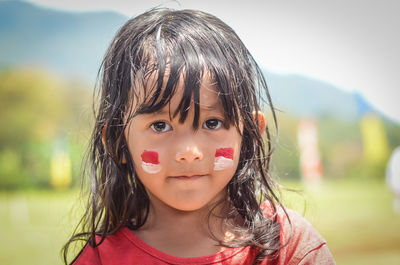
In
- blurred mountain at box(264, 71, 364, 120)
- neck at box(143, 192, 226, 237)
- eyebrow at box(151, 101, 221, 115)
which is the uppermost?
eyebrow at box(151, 101, 221, 115)

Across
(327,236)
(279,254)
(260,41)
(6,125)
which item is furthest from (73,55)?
(279,254)

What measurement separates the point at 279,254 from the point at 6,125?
5.83ft

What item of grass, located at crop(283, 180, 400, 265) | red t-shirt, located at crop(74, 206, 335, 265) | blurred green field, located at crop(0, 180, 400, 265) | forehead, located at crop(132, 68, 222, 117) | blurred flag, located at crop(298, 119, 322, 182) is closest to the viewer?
forehead, located at crop(132, 68, 222, 117)

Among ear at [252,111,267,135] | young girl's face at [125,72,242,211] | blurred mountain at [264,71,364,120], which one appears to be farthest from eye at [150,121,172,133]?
blurred mountain at [264,71,364,120]

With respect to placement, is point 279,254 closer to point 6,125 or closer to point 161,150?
point 161,150

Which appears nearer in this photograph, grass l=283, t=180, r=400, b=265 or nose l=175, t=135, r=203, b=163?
nose l=175, t=135, r=203, b=163

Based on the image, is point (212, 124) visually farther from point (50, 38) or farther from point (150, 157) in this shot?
point (50, 38)

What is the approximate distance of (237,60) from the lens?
1208mm

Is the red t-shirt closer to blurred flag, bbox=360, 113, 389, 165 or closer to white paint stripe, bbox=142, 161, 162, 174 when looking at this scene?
white paint stripe, bbox=142, 161, 162, 174

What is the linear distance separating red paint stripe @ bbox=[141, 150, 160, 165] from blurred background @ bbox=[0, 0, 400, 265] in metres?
1.32

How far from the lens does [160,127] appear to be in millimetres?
1131

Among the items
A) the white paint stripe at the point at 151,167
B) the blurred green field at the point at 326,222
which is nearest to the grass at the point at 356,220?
the blurred green field at the point at 326,222

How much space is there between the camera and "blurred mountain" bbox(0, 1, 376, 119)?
8.36 feet

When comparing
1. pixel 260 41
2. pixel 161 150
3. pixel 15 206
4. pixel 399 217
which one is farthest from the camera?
pixel 399 217
